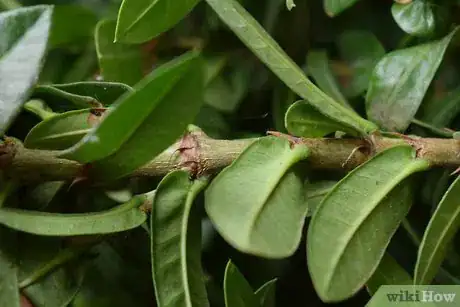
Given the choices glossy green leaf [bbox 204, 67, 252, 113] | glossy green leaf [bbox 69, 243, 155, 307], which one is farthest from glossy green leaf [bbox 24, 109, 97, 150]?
glossy green leaf [bbox 204, 67, 252, 113]

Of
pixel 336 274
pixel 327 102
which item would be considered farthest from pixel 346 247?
pixel 327 102

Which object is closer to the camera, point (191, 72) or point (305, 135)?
point (191, 72)

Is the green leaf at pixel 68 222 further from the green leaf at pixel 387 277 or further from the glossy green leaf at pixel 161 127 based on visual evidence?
the green leaf at pixel 387 277

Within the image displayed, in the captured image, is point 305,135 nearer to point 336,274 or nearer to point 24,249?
point 336,274

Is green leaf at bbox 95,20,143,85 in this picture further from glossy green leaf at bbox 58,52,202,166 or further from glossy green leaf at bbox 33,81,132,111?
glossy green leaf at bbox 58,52,202,166

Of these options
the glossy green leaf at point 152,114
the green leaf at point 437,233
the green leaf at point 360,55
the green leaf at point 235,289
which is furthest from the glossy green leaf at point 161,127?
the green leaf at point 360,55
